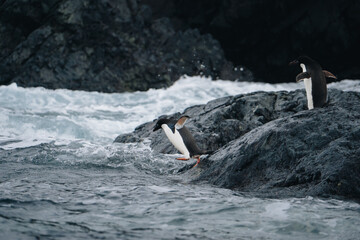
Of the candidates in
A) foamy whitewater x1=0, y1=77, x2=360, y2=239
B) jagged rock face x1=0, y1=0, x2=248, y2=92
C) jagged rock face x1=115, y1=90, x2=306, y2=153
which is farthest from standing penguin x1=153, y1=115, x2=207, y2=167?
jagged rock face x1=0, y1=0, x2=248, y2=92

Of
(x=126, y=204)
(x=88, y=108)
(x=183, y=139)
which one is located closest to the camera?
(x=126, y=204)

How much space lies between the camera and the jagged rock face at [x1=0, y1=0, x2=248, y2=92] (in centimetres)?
1427

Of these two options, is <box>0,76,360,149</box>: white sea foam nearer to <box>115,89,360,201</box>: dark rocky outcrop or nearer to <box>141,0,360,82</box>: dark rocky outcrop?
<box>141,0,360,82</box>: dark rocky outcrop

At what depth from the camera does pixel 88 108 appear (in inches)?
489

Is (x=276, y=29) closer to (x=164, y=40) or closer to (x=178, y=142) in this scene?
(x=164, y=40)

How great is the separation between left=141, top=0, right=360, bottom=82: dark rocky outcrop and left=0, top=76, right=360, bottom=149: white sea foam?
4.27 ft

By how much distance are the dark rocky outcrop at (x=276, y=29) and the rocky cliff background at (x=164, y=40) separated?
4cm

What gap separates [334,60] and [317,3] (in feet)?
7.45

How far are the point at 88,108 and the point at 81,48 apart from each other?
11.1 ft

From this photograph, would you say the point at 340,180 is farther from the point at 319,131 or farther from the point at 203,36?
the point at 203,36

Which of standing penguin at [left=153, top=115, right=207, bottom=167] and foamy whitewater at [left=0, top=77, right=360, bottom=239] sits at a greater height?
standing penguin at [left=153, top=115, right=207, bottom=167]

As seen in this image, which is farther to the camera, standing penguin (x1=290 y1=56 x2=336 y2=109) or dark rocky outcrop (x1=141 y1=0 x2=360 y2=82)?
dark rocky outcrop (x1=141 y1=0 x2=360 y2=82)

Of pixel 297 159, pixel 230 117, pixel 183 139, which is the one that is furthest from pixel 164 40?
pixel 297 159

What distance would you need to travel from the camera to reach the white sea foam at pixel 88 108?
958 cm
